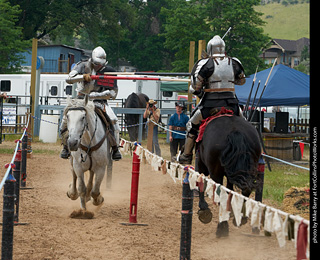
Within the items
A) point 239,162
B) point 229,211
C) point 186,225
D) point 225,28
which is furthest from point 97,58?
point 225,28

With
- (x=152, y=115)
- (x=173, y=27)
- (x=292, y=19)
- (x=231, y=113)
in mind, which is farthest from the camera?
(x=292, y=19)

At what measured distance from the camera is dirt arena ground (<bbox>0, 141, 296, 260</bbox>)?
266 inches

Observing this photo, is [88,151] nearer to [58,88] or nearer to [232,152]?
[232,152]

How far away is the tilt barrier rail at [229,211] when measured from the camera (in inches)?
145

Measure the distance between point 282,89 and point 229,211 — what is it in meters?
15.0

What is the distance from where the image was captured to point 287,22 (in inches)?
7047

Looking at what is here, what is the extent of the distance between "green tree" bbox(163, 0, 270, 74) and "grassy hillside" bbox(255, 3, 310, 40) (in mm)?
115207

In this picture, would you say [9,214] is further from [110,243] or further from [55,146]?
[55,146]

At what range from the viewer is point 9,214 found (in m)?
5.12

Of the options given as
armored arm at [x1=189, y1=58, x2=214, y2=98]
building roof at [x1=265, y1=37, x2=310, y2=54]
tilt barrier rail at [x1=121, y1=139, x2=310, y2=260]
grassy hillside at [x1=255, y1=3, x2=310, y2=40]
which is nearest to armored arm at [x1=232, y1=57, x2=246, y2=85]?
armored arm at [x1=189, y1=58, x2=214, y2=98]

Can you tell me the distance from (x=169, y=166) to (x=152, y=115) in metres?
11.1

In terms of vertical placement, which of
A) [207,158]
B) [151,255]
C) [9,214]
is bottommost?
[151,255]

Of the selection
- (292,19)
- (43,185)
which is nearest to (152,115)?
(43,185)

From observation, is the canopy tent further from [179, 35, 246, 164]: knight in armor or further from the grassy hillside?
the grassy hillside
